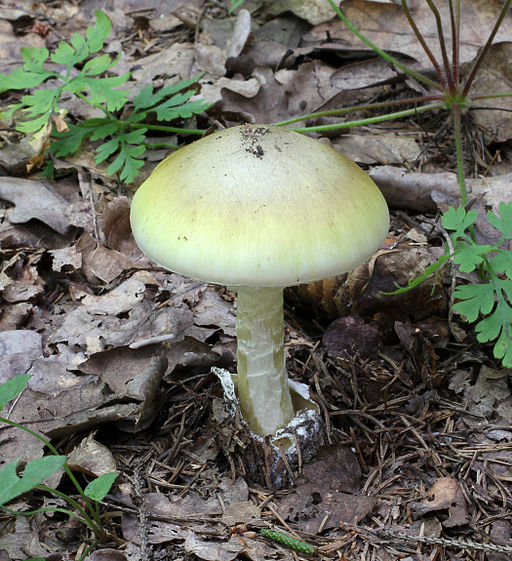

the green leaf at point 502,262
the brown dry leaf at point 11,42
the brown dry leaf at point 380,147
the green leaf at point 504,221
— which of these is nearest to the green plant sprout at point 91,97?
the brown dry leaf at point 380,147

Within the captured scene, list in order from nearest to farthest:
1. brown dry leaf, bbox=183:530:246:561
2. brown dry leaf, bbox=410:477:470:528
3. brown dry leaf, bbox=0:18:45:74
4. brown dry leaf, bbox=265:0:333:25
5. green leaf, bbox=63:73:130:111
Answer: brown dry leaf, bbox=183:530:246:561 → brown dry leaf, bbox=410:477:470:528 → green leaf, bbox=63:73:130:111 → brown dry leaf, bbox=265:0:333:25 → brown dry leaf, bbox=0:18:45:74

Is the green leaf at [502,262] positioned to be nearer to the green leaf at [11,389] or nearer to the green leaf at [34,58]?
the green leaf at [11,389]

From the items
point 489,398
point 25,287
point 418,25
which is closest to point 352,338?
point 489,398

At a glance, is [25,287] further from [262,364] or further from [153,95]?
[262,364]

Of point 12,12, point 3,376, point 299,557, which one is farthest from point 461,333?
point 12,12

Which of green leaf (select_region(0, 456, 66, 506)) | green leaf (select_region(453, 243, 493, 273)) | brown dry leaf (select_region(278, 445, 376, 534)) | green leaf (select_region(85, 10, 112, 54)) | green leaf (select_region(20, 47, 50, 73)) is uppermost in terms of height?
green leaf (select_region(85, 10, 112, 54))

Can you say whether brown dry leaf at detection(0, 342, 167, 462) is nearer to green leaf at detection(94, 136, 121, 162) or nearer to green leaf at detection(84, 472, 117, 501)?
green leaf at detection(84, 472, 117, 501)

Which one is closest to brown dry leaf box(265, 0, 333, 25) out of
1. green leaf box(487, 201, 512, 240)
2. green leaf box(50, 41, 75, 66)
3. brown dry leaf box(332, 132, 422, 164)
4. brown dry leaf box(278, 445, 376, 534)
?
brown dry leaf box(332, 132, 422, 164)
